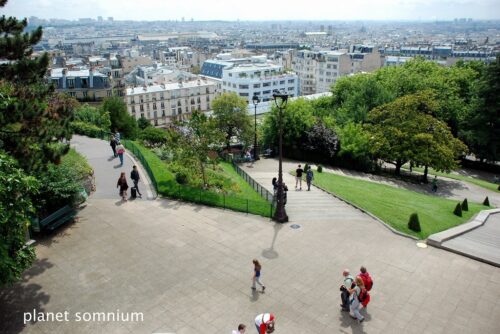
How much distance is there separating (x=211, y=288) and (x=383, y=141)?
25.3 meters

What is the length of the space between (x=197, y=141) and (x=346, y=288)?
42.7 feet

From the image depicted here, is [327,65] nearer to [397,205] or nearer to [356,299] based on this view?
[397,205]

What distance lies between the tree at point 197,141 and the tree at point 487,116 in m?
30.8

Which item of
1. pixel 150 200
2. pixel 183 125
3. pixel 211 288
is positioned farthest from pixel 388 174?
pixel 211 288

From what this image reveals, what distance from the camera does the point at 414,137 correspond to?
33594 millimetres

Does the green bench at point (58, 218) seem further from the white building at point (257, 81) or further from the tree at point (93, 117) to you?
the white building at point (257, 81)

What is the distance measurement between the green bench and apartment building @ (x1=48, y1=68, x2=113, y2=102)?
6466 centimetres

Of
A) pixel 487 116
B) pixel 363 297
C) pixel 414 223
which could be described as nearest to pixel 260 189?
pixel 414 223

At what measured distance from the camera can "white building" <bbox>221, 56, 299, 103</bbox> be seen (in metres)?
→ 115

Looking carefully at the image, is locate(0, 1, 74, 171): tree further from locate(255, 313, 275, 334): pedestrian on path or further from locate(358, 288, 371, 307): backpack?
locate(358, 288, 371, 307): backpack

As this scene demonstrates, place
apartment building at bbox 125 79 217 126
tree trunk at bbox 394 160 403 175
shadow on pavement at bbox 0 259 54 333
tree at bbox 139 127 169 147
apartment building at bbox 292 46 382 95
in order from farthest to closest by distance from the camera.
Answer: apartment building at bbox 292 46 382 95
apartment building at bbox 125 79 217 126
tree trunk at bbox 394 160 403 175
tree at bbox 139 127 169 147
shadow on pavement at bbox 0 259 54 333

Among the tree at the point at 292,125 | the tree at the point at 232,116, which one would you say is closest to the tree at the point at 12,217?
the tree at the point at 232,116

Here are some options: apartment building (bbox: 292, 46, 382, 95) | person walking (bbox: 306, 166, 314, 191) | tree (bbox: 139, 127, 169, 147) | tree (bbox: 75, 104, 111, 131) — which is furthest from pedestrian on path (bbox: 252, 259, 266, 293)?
apartment building (bbox: 292, 46, 382, 95)

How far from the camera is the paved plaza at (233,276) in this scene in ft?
42.3
